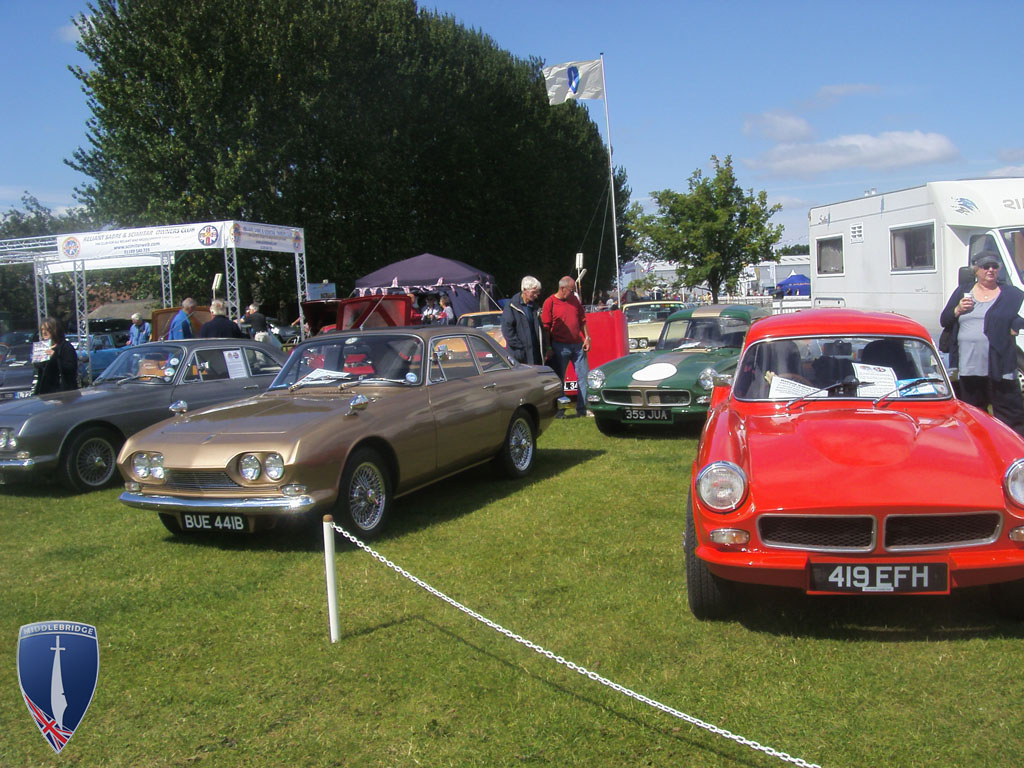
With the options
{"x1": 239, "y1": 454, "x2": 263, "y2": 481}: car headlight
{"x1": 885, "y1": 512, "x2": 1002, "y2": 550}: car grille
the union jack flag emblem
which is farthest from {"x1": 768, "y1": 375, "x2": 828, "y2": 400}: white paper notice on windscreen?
the union jack flag emblem

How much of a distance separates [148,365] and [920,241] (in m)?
10.8

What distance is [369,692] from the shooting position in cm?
371

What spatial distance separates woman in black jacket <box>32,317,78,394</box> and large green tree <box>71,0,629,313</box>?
636 inches

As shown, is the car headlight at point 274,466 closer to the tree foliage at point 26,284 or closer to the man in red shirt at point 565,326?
the man in red shirt at point 565,326

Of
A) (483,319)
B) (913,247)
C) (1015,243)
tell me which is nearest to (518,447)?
(1015,243)

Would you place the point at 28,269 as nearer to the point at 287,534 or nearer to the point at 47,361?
the point at 47,361

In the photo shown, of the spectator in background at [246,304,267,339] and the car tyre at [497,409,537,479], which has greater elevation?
the spectator in background at [246,304,267,339]

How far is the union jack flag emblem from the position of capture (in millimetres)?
16547

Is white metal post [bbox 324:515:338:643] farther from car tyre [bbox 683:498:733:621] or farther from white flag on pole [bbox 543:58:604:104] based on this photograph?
white flag on pole [bbox 543:58:604:104]

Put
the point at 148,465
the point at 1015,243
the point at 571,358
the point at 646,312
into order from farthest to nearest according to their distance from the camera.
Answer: the point at 646,312 → the point at 1015,243 → the point at 571,358 → the point at 148,465

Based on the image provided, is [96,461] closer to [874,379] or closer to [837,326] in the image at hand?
[837,326]

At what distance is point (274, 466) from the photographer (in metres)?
5.52

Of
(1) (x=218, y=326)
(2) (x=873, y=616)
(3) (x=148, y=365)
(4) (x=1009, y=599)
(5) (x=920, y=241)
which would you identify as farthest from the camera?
(5) (x=920, y=241)

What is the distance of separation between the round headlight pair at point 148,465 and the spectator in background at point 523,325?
5580 millimetres
